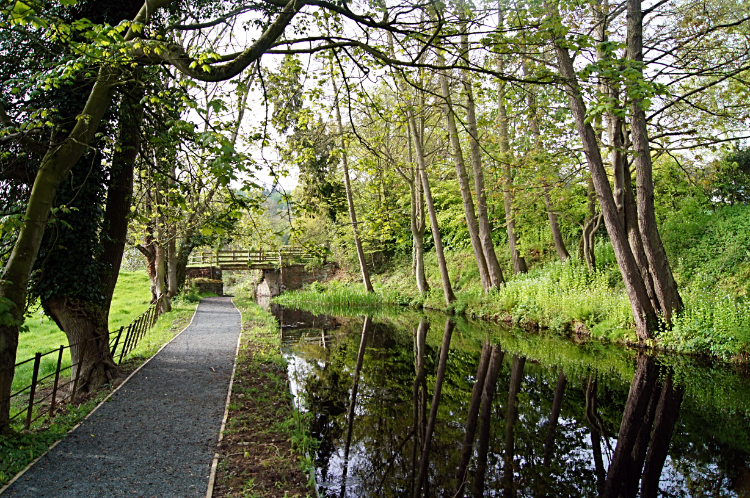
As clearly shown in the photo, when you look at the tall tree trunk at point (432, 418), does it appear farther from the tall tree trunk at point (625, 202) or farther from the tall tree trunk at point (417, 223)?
the tall tree trunk at point (417, 223)

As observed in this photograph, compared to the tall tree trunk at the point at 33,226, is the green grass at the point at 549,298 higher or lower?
lower

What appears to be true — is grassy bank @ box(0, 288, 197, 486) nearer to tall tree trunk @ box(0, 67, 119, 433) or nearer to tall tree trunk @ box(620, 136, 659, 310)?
tall tree trunk @ box(0, 67, 119, 433)

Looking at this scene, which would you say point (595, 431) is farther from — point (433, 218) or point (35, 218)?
point (433, 218)

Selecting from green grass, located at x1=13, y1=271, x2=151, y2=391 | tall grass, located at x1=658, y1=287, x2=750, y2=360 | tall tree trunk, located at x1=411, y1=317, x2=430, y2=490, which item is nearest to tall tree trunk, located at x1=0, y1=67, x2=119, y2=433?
green grass, located at x1=13, y1=271, x2=151, y2=391

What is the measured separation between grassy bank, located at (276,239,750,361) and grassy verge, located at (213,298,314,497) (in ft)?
23.6

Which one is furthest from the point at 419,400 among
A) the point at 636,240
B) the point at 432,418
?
the point at 636,240

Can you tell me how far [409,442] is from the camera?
5.38m

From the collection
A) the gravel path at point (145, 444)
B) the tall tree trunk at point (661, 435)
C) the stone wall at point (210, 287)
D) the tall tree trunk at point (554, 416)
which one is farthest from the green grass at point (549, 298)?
the stone wall at point (210, 287)

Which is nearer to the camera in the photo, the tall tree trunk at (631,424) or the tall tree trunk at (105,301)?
the tall tree trunk at (631,424)

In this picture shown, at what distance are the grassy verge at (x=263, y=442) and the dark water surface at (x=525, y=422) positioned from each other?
0.83 ft

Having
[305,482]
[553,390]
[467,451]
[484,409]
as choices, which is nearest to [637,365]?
[553,390]

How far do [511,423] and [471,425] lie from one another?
1.57 feet

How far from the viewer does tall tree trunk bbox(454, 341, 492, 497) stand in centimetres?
447

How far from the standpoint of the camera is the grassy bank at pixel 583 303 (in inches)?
344
